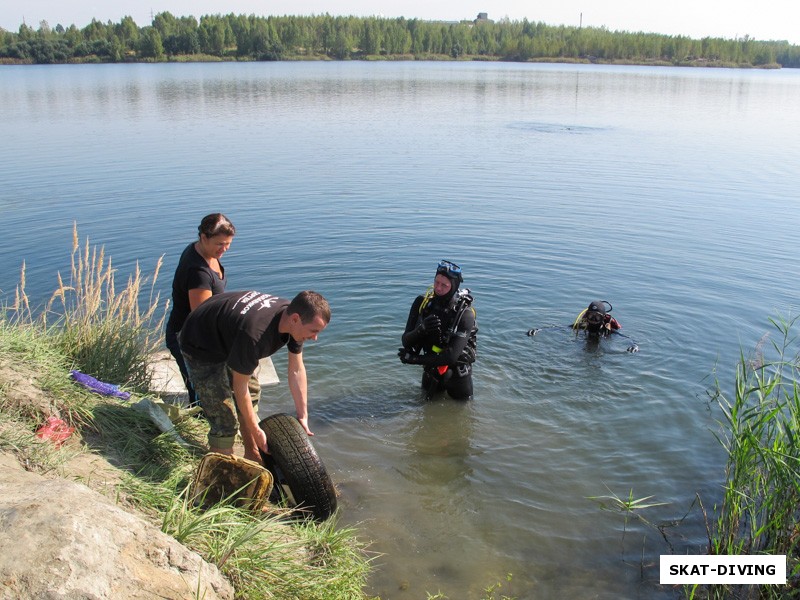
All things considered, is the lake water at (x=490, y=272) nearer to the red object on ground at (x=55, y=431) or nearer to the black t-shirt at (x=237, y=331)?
the black t-shirt at (x=237, y=331)

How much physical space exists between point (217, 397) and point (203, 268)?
41.3 inches

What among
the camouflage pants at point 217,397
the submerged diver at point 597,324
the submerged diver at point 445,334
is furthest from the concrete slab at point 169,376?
the submerged diver at point 597,324

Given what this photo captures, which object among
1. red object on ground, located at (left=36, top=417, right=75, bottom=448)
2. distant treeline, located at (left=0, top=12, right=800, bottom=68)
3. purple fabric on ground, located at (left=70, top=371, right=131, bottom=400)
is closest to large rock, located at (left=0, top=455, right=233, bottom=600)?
red object on ground, located at (left=36, top=417, right=75, bottom=448)

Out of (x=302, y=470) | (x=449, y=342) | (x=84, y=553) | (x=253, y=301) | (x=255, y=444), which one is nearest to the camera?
(x=84, y=553)

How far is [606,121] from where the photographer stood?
97.8 ft

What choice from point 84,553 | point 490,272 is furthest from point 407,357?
point 490,272

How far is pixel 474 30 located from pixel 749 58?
45.6 m

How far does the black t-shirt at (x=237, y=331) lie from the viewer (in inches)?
167

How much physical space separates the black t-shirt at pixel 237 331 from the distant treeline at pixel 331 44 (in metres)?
94.2

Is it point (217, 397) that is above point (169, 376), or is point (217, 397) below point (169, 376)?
above

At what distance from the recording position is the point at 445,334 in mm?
6969

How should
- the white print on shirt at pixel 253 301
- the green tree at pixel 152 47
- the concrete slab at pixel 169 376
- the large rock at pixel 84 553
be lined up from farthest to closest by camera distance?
the green tree at pixel 152 47, the concrete slab at pixel 169 376, the white print on shirt at pixel 253 301, the large rock at pixel 84 553

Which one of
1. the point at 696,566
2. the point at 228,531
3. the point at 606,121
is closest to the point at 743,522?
the point at 696,566

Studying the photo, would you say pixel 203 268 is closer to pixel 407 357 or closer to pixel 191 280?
pixel 191 280
